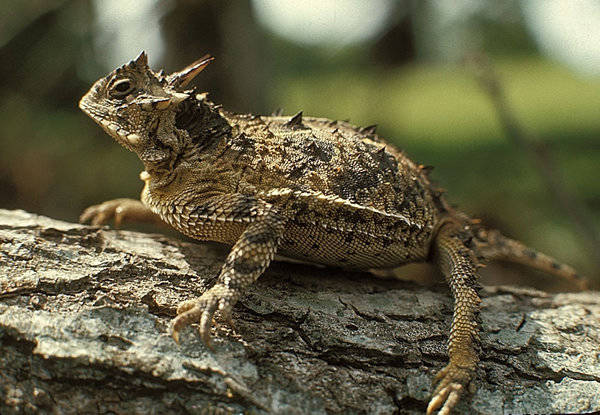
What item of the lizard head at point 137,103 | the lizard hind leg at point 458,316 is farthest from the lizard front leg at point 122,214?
the lizard hind leg at point 458,316

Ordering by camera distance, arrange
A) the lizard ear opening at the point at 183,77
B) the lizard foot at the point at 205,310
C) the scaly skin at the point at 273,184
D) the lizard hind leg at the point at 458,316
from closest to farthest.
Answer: the lizard foot at the point at 205,310
the lizard hind leg at the point at 458,316
the scaly skin at the point at 273,184
the lizard ear opening at the point at 183,77

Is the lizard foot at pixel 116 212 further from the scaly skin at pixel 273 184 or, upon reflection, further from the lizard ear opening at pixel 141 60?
the lizard ear opening at pixel 141 60

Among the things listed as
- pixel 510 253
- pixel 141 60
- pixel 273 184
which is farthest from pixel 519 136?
pixel 141 60

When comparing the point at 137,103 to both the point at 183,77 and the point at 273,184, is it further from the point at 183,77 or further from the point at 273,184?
the point at 273,184

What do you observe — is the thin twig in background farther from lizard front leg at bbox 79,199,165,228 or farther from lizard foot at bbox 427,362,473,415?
lizard front leg at bbox 79,199,165,228

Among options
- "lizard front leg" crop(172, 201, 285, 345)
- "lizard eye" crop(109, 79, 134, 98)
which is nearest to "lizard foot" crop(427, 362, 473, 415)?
"lizard front leg" crop(172, 201, 285, 345)
